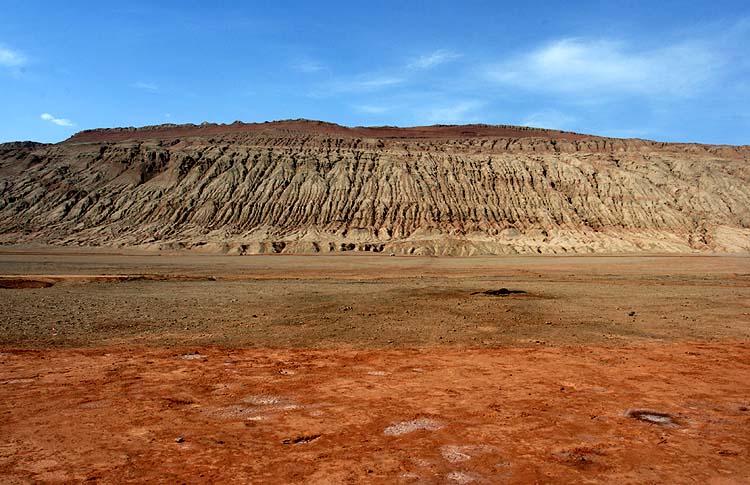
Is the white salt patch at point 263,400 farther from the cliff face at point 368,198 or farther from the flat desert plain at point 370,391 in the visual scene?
the cliff face at point 368,198

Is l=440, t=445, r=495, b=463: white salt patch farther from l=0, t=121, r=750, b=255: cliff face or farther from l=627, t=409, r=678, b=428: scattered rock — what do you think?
l=0, t=121, r=750, b=255: cliff face

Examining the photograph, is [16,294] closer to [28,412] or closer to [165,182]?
[28,412]

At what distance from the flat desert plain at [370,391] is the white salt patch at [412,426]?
3cm

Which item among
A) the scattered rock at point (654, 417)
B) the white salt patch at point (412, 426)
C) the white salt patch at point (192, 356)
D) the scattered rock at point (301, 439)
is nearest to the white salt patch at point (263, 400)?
Answer: the scattered rock at point (301, 439)

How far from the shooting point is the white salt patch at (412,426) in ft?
19.8

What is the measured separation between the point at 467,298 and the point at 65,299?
14.0 meters

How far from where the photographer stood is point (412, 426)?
625 centimetres

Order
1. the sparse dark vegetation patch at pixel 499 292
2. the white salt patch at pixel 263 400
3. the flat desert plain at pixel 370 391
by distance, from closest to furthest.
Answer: the flat desert plain at pixel 370 391 < the white salt patch at pixel 263 400 < the sparse dark vegetation patch at pixel 499 292

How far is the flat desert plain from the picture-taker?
5.14 m

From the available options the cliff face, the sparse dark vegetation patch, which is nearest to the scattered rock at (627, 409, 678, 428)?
the sparse dark vegetation patch

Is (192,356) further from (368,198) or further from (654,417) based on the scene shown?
(368,198)

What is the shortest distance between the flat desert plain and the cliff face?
37469 mm

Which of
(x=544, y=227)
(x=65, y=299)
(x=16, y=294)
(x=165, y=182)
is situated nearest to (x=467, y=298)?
(x=65, y=299)

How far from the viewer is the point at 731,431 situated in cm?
605
